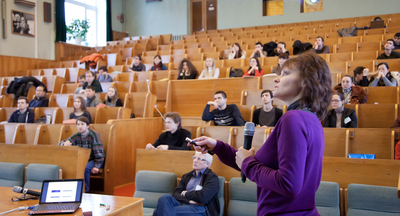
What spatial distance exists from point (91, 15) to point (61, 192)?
339 inches

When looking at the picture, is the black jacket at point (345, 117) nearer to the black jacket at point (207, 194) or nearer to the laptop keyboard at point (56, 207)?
the black jacket at point (207, 194)

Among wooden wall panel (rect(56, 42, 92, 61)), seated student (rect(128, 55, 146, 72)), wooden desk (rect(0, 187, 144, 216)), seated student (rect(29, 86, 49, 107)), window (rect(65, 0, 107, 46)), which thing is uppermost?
window (rect(65, 0, 107, 46))

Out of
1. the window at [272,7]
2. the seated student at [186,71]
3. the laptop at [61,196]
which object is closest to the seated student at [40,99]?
the seated student at [186,71]

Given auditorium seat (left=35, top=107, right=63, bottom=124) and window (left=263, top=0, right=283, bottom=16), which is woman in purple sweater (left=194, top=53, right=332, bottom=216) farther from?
window (left=263, top=0, right=283, bottom=16)

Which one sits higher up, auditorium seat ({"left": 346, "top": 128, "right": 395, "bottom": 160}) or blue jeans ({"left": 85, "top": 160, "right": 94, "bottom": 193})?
auditorium seat ({"left": 346, "top": 128, "right": 395, "bottom": 160})

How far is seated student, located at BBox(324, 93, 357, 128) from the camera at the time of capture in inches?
103

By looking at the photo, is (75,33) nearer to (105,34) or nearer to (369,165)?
(105,34)

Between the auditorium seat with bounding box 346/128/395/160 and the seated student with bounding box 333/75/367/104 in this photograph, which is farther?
the seated student with bounding box 333/75/367/104

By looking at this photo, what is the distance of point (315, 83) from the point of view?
0.77 meters

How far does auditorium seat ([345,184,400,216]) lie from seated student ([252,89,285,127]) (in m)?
1.19

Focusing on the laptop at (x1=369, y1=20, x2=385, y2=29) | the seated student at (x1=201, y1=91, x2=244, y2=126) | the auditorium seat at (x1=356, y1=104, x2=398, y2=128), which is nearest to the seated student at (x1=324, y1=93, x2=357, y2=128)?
the auditorium seat at (x1=356, y1=104, x2=398, y2=128)

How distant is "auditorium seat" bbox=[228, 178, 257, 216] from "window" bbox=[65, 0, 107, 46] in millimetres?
7755

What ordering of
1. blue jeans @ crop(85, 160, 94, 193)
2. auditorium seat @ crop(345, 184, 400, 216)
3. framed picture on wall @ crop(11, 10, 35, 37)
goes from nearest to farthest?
auditorium seat @ crop(345, 184, 400, 216) < blue jeans @ crop(85, 160, 94, 193) < framed picture on wall @ crop(11, 10, 35, 37)

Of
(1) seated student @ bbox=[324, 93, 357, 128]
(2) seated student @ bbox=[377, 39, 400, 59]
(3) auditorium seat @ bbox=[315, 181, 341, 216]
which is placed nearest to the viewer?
(3) auditorium seat @ bbox=[315, 181, 341, 216]
